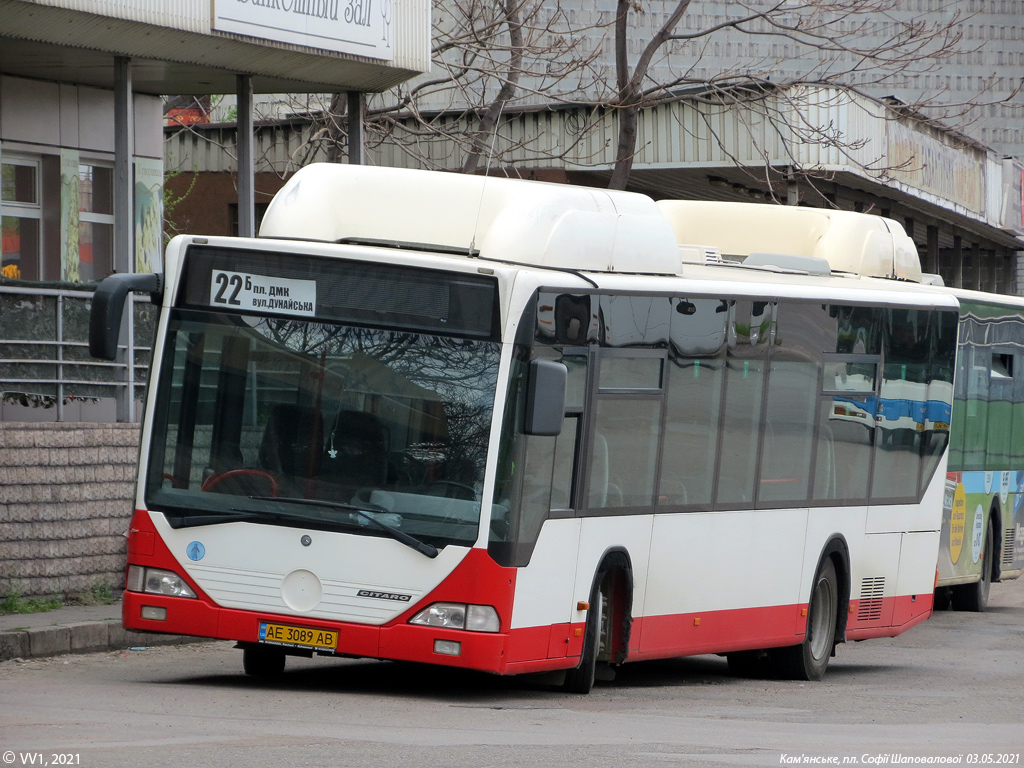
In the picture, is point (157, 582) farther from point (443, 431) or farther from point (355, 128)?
point (355, 128)

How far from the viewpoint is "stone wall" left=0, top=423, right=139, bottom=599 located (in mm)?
13211

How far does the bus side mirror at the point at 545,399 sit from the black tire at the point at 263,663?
2591 mm

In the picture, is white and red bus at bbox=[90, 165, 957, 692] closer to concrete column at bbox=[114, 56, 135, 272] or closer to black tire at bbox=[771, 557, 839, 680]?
black tire at bbox=[771, 557, 839, 680]

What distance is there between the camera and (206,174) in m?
30.9

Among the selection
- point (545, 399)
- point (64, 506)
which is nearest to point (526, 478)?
point (545, 399)

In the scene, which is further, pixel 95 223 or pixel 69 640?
pixel 95 223

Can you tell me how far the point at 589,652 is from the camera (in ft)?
33.6

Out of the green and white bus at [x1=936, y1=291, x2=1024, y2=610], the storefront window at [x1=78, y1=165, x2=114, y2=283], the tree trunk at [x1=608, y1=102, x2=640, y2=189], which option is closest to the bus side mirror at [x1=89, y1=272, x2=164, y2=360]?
the storefront window at [x1=78, y1=165, x2=114, y2=283]

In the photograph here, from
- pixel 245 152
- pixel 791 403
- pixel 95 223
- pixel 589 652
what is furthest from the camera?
pixel 95 223

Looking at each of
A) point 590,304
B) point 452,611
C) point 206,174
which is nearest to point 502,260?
point 590,304

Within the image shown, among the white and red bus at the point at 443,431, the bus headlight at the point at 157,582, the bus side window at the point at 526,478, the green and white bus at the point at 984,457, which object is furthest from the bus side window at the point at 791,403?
the green and white bus at the point at 984,457

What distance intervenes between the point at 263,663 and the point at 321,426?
206cm

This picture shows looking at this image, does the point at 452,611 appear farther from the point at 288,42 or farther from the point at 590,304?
the point at 288,42

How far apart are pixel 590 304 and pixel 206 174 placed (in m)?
22.0
